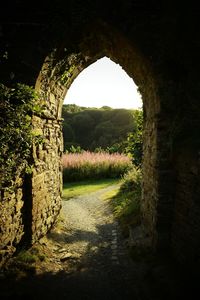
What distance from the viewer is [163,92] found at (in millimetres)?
4613

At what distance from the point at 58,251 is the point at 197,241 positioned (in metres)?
2.65

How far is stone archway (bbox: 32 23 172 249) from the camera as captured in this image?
4.74m

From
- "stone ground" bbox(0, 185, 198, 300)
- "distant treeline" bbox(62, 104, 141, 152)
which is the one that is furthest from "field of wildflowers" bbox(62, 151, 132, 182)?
"distant treeline" bbox(62, 104, 141, 152)

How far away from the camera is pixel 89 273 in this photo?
4527 millimetres

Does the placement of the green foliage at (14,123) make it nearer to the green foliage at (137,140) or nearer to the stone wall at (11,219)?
the stone wall at (11,219)

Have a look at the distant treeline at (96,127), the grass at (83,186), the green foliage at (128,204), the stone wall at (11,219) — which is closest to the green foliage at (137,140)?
the green foliage at (128,204)

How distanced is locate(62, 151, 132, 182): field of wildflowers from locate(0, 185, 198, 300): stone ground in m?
6.34

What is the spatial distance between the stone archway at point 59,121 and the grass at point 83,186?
142 inches

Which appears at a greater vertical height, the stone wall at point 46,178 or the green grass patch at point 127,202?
the stone wall at point 46,178

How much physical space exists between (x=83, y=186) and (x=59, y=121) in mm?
5336

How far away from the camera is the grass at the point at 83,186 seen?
33.3ft

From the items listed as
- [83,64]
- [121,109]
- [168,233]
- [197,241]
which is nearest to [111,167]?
[83,64]

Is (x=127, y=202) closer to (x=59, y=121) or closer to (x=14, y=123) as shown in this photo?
(x=59, y=121)

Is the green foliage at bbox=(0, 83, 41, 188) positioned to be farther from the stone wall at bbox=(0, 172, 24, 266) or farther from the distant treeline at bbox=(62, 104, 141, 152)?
the distant treeline at bbox=(62, 104, 141, 152)
